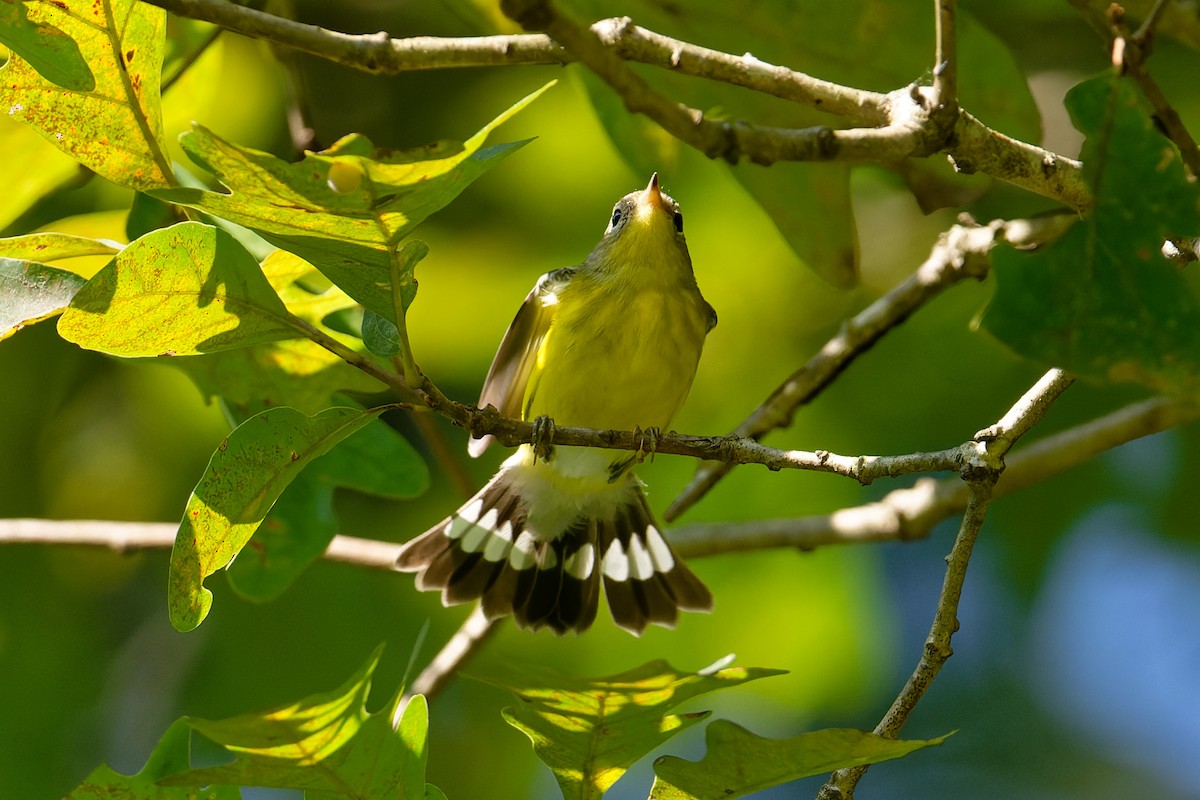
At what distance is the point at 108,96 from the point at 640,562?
7.87 feet

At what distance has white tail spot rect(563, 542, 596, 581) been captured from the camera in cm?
A: 424

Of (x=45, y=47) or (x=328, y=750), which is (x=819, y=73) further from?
(x=328, y=750)

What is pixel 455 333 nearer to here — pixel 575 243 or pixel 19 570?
pixel 575 243

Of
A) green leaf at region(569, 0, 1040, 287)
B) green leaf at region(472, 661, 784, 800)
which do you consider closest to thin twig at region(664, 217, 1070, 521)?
green leaf at region(569, 0, 1040, 287)

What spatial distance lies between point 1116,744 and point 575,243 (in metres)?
3.27

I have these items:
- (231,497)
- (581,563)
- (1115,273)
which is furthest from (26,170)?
(1115,273)

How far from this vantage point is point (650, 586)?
4.04 metres

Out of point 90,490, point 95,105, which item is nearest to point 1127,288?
point 95,105

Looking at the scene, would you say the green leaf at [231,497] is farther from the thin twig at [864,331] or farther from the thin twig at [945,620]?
the thin twig at [864,331]

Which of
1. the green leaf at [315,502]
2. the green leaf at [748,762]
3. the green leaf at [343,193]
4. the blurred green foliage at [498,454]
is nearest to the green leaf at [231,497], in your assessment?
the green leaf at [343,193]

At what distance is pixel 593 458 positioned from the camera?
4.48 m

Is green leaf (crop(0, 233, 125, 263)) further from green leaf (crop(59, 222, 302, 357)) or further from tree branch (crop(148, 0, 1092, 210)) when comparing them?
tree branch (crop(148, 0, 1092, 210))

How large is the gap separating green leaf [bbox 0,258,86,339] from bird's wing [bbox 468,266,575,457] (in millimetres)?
1786

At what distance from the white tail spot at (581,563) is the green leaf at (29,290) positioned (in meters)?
2.23
